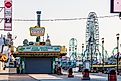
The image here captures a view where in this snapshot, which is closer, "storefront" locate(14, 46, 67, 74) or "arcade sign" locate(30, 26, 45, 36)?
"storefront" locate(14, 46, 67, 74)

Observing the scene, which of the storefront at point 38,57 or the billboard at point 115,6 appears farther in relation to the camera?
the storefront at point 38,57

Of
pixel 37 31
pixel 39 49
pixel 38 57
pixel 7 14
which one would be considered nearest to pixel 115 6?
pixel 7 14

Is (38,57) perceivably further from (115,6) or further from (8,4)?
(115,6)

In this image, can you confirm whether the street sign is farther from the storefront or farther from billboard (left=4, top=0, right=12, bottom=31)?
the storefront

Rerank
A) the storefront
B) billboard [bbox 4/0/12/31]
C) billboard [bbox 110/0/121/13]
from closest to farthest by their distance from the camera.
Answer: billboard [bbox 110/0/121/13]
billboard [bbox 4/0/12/31]
the storefront

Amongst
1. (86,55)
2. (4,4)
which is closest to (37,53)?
(4,4)

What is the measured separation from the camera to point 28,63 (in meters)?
74.9

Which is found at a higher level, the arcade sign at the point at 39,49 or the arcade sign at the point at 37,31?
the arcade sign at the point at 37,31

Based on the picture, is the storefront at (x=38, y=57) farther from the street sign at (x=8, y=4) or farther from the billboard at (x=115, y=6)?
the billboard at (x=115, y=6)

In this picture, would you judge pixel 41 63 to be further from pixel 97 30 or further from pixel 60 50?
pixel 97 30

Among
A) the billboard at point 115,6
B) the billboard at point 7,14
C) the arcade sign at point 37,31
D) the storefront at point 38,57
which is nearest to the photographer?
the billboard at point 115,6

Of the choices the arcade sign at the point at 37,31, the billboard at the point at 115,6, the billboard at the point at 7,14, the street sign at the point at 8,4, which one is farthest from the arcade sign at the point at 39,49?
the billboard at the point at 115,6

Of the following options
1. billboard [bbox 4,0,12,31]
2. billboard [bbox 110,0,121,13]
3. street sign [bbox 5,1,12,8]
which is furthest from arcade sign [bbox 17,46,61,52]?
billboard [bbox 110,0,121,13]

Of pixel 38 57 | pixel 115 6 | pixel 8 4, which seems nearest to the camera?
pixel 115 6
